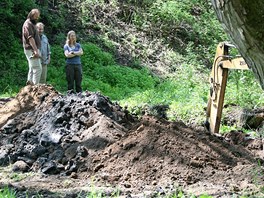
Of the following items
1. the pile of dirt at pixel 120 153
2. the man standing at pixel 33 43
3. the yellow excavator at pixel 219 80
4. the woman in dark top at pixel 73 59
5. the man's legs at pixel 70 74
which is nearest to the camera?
the pile of dirt at pixel 120 153

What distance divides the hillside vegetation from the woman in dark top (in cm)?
138

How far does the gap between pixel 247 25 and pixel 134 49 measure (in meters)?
19.2

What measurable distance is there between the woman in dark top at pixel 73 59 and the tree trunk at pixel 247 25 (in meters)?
→ 10.5

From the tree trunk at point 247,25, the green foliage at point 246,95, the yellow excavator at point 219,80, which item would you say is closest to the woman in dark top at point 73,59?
the green foliage at point 246,95

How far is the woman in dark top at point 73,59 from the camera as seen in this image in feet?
43.0

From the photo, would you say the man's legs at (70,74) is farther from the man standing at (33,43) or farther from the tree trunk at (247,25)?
the tree trunk at (247,25)

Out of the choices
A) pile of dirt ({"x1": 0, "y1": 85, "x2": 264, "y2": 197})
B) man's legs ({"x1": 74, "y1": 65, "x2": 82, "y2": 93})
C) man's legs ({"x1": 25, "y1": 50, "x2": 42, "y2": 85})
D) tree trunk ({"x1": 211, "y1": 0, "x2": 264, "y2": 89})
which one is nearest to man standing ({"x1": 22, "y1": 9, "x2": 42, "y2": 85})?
man's legs ({"x1": 25, "y1": 50, "x2": 42, "y2": 85})

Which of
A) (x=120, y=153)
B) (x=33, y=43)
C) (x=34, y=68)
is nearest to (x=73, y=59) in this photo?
(x=34, y=68)

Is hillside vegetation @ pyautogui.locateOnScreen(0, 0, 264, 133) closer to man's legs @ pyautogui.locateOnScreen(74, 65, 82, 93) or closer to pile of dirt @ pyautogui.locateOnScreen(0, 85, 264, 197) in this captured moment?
man's legs @ pyautogui.locateOnScreen(74, 65, 82, 93)

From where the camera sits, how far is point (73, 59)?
13.3 m

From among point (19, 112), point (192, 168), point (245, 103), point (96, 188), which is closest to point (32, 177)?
point (96, 188)

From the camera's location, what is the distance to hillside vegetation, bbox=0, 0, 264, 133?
15598mm

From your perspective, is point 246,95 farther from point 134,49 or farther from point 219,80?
point 134,49

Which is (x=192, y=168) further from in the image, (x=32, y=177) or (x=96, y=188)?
(x=32, y=177)
